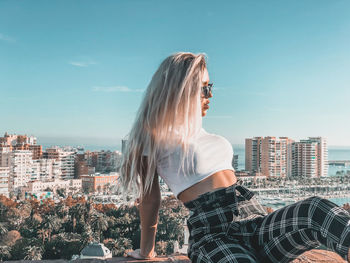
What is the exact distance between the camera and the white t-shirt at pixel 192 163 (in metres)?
0.83

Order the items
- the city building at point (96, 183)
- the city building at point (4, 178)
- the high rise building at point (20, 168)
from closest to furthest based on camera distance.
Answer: the city building at point (96, 183) → the city building at point (4, 178) → the high rise building at point (20, 168)

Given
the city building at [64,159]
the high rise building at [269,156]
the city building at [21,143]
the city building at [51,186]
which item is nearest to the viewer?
the city building at [51,186]

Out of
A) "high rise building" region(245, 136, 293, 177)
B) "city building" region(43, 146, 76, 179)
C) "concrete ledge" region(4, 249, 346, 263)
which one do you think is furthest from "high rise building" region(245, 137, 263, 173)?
"concrete ledge" region(4, 249, 346, 263)

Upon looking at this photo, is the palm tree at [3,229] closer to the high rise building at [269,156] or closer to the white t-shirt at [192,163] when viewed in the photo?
the white t-shirt at [192,163]

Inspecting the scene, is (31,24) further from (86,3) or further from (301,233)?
(301,233)

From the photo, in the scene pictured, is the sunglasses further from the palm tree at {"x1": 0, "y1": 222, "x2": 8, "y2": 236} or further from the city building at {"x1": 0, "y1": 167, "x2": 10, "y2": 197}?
the city building at {"x1": 0, "y1": 167, "x2": 10, "y2": 197}

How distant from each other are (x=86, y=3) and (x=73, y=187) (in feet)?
57.4

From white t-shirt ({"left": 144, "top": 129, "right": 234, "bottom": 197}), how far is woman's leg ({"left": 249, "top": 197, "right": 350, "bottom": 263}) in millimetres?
173

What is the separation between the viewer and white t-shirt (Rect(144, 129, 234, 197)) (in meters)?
0.83

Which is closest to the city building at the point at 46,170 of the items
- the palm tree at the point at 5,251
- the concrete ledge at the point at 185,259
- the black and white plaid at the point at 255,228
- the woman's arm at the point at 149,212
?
the palm tree at the point at 5,251

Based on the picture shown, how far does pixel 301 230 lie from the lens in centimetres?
71

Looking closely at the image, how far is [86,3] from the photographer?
3072cm

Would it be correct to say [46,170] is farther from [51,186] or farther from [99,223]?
[99,223]

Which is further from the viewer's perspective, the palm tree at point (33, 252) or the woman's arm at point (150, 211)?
the palm tree at point (33, 252)
